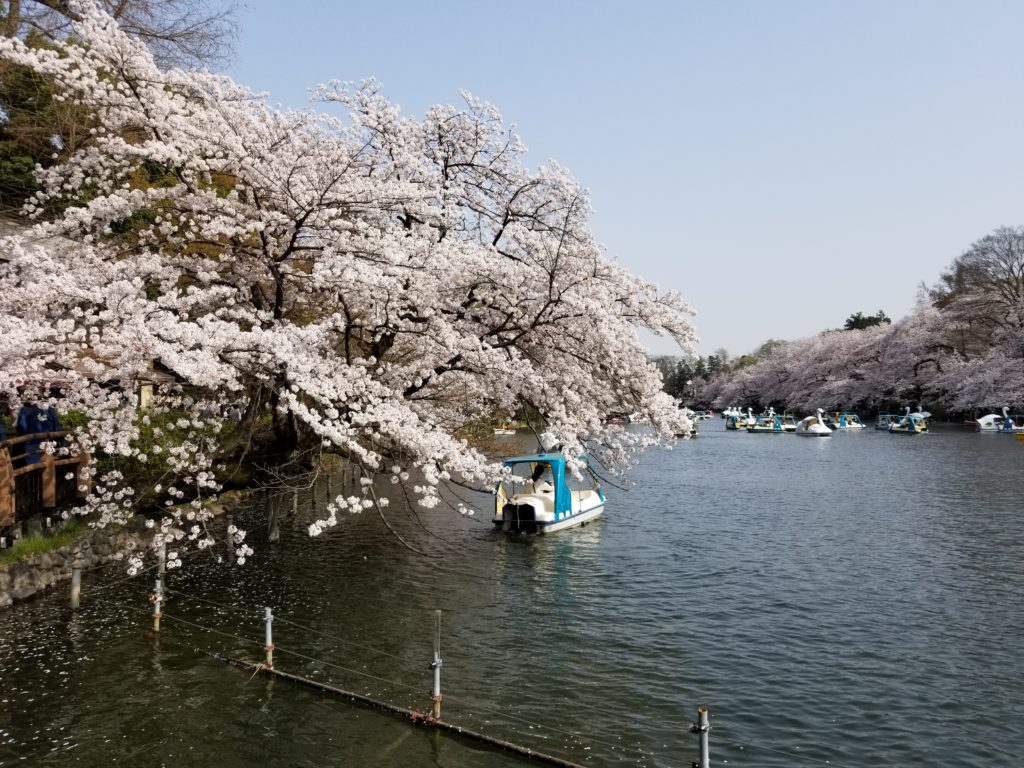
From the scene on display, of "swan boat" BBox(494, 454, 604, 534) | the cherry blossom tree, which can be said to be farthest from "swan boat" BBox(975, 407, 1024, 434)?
the cherry blossom tree

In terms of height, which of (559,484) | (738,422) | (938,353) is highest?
(938,353)

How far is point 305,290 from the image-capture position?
40.5ft

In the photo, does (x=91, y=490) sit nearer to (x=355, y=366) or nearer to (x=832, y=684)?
(x=355, y=366)

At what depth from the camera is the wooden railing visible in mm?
14000

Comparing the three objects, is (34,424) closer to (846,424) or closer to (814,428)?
(814,428)

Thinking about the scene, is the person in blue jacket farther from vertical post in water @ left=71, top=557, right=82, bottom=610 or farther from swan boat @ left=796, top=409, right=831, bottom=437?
swan boat @ left=796, top=409, right=831, bottom=437

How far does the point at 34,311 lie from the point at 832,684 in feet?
45.0

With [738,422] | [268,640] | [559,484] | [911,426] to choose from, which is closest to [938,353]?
[911,426]

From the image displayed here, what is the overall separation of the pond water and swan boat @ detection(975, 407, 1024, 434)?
147ft

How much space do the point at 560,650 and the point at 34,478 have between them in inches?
471

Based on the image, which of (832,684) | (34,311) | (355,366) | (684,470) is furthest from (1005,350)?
(34,311)

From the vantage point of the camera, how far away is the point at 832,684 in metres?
11.4

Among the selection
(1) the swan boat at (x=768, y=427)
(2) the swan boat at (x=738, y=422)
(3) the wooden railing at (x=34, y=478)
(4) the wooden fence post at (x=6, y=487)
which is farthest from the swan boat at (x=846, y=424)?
(4) the wooden fence post at (x=6, y=487)

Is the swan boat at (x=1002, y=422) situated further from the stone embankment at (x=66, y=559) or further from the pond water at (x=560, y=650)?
the stone embankment at (x=66, y=559)
